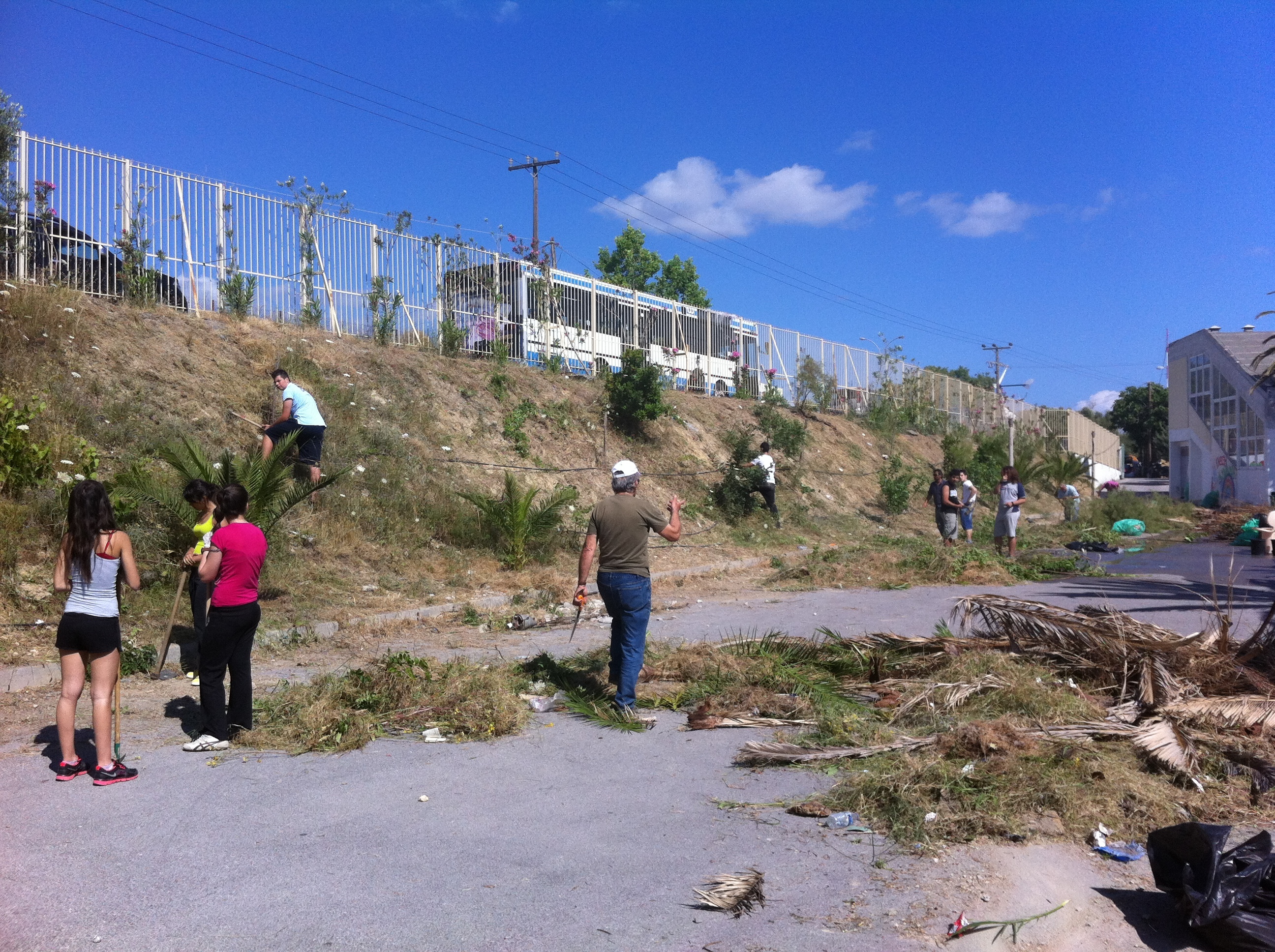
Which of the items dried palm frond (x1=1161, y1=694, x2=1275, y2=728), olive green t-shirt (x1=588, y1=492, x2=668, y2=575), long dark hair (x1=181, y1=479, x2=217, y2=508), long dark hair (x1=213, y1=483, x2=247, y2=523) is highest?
long dark hair (x1=181, y1=479, x2=217, y2=508)

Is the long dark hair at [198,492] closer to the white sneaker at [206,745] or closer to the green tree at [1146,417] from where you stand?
the white sneaker at [206,745]

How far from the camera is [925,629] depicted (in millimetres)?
9812

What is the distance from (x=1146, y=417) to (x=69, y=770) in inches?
3770

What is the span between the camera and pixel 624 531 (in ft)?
21.6

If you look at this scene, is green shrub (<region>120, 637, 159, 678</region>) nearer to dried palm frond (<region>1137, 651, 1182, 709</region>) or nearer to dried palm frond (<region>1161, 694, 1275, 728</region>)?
dried palm frond (<region>1137, 651, 1182, 709</region>)

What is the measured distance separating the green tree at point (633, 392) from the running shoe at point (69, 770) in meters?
16.0

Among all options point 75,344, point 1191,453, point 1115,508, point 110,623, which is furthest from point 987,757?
point 1191,453

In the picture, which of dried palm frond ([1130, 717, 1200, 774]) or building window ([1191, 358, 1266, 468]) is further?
building window ([1191, 358, 1266, 468])

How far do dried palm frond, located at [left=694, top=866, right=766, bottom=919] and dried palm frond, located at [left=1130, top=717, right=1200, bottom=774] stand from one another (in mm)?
2458

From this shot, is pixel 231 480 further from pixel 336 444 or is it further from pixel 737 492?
pixel 737 492

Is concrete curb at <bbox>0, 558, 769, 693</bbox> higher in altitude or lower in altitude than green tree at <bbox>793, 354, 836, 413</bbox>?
lower

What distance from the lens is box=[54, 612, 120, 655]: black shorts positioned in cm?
531

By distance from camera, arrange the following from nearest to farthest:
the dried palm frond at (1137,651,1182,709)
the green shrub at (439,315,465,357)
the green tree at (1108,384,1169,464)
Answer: the dried palm frond at (1137,651,1182,709) → the green shrub at (439,315,465,357) → the green tree at (1108,384,1169,464)

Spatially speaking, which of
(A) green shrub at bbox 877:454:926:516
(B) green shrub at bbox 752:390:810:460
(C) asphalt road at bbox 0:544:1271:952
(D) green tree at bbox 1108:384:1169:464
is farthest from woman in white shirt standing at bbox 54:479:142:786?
(D) green tree at bbox 1108:384:1169:464
